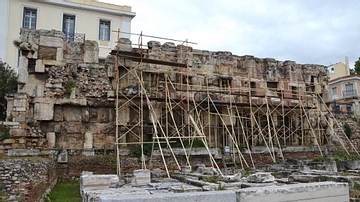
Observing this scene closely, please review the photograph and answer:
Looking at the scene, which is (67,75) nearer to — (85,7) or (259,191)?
(85,7)

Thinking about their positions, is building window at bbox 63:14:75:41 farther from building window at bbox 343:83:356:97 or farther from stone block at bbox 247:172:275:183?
building window at bbox 343:83:356:97

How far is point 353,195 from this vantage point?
6.83 m

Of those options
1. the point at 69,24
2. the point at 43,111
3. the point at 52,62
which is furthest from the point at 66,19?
the point at 43,111

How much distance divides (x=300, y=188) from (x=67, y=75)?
40.7 feet

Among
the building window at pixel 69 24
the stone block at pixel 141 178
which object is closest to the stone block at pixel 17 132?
the stone block at pixel 141 178

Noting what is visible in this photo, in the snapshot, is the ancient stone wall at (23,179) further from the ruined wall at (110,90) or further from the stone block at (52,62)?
the stone block at (52,62)

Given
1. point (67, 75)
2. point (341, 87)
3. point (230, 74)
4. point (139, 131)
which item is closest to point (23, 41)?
point (67, 75)

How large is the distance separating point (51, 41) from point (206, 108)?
849 centimetres

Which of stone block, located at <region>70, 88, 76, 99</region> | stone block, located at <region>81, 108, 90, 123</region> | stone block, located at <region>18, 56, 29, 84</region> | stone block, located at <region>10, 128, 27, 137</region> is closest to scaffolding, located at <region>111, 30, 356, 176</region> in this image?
stone block, located at <region>81, 108, 90, 123</region>

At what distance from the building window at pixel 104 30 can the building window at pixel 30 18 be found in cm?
444

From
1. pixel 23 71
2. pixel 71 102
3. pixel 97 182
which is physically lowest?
pixel 97 182

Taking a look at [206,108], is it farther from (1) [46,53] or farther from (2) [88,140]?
(1) [46,53]

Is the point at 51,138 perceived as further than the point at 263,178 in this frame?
Yes

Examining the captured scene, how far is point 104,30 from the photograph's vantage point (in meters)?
22.9
